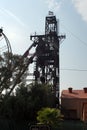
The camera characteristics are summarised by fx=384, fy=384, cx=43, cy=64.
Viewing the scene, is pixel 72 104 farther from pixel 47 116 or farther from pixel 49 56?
pixel 47 116

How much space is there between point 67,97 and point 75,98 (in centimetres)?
145

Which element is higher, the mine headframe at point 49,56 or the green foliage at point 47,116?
the mine headframe at point 49,56

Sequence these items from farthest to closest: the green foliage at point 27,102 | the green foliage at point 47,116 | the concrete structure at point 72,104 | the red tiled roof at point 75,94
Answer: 1. the red tiled roof at point 75,94
2. the concrete structure at point 72,104
3. the green foliage at point 27,102
4. the green foliage at point 47,116

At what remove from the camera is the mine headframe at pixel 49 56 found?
63.4 meters

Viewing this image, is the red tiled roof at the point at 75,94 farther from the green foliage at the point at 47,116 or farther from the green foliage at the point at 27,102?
the green foliage at the point at 47,116

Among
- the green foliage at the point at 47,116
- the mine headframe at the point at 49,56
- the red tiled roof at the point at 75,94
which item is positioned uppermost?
the mine headframe at the point at 49,56

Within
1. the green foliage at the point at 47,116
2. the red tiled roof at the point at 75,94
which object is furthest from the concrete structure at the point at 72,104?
the green foliage at the point at 47,116

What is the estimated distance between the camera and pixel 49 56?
63500 mm

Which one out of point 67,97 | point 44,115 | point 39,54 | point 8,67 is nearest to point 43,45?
point 39,54

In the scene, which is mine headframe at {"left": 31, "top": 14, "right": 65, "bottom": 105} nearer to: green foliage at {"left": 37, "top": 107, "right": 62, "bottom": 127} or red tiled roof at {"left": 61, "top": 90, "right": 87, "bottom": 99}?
red tiled roof at {"left": 61, "top": 90, "right": 87, "bottom": 99}

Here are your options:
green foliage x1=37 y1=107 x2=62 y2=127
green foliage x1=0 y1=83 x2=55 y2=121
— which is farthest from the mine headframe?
green foliage x1=37 y1=107 x2=62 y2=127

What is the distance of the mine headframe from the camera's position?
208 ft

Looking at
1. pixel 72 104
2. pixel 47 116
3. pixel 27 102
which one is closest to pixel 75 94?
pixel 72 104

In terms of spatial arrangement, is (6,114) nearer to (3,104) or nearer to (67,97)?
(3,104)
